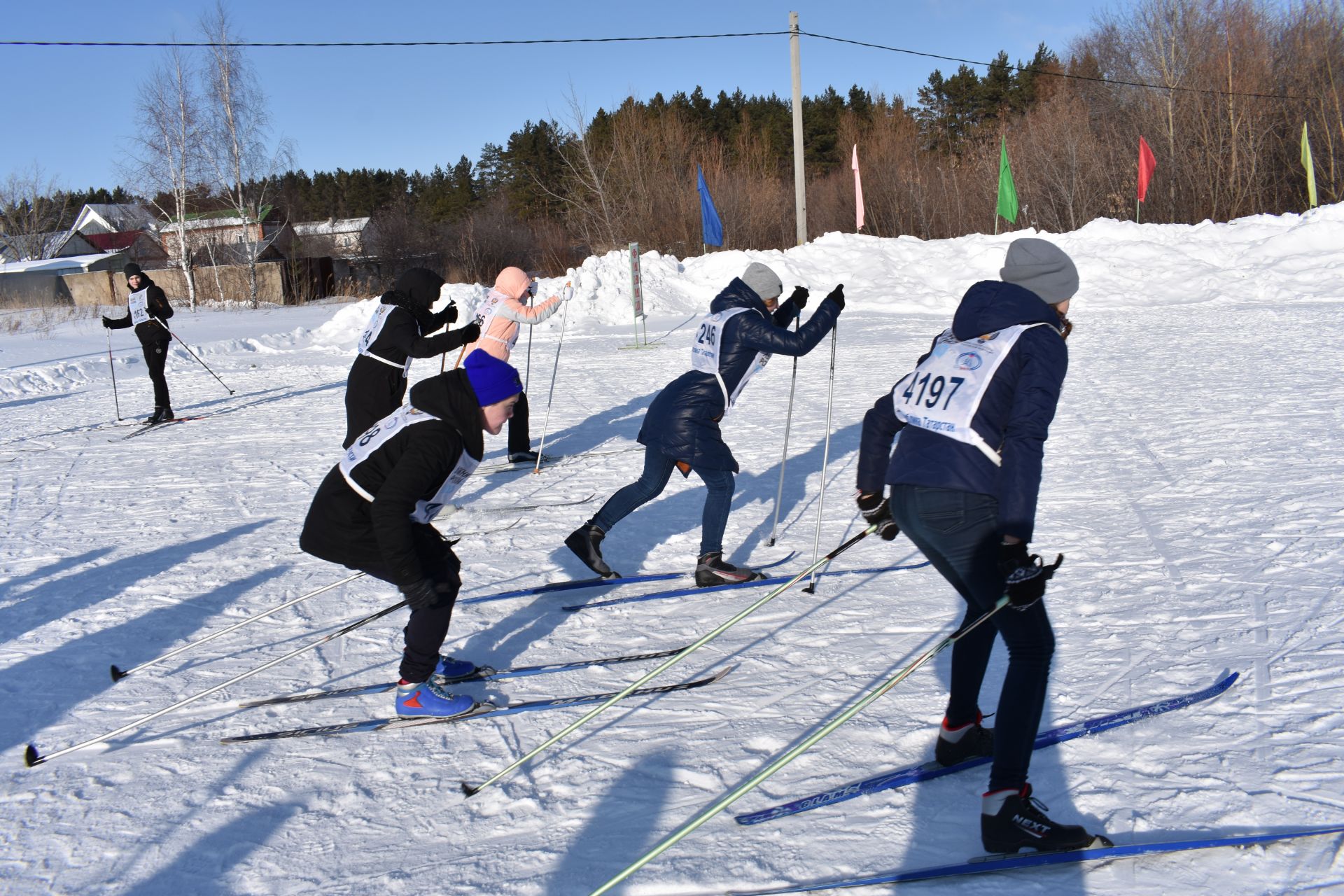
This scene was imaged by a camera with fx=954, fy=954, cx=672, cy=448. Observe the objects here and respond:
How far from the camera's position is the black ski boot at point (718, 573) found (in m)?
5.33

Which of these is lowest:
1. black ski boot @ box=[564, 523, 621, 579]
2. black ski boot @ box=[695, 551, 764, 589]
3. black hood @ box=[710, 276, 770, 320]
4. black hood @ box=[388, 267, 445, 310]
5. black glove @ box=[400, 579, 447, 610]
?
black ski boot @ box=[695, 551, 764, 589]

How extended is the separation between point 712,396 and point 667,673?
1631mm

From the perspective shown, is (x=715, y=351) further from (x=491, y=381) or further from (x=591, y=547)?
(x=491, y=381)

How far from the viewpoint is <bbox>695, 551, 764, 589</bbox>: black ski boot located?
5328 millimetres

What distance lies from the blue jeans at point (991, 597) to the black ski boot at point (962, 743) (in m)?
0.35

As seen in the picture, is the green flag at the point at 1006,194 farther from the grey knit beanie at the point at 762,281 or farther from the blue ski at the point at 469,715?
the blue ski at the point at 469,715

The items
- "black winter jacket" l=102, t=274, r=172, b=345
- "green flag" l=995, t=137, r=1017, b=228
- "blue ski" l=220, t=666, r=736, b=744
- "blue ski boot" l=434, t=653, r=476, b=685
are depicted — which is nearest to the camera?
"blue ski" l=220, t=666, r=736, b=744

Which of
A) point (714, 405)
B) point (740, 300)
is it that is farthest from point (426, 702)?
point (740, 300)

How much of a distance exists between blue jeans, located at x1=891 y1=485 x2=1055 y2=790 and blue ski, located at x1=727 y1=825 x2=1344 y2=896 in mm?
207

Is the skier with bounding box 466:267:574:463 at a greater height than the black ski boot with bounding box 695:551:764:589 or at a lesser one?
greater

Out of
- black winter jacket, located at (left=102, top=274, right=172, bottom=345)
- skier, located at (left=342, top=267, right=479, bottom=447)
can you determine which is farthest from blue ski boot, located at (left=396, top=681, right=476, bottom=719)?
black winter jacket, located at (left=102, top=274, right=172, bottom=345)

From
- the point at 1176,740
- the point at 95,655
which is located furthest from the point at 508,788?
the point at 95,655

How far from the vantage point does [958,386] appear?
9.36ft

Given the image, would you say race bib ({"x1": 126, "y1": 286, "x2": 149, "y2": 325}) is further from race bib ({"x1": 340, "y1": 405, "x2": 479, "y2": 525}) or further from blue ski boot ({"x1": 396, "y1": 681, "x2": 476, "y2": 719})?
blue ski boot ({"x1": 396, "y1": 681, "x2": 476, "y2": 719})
